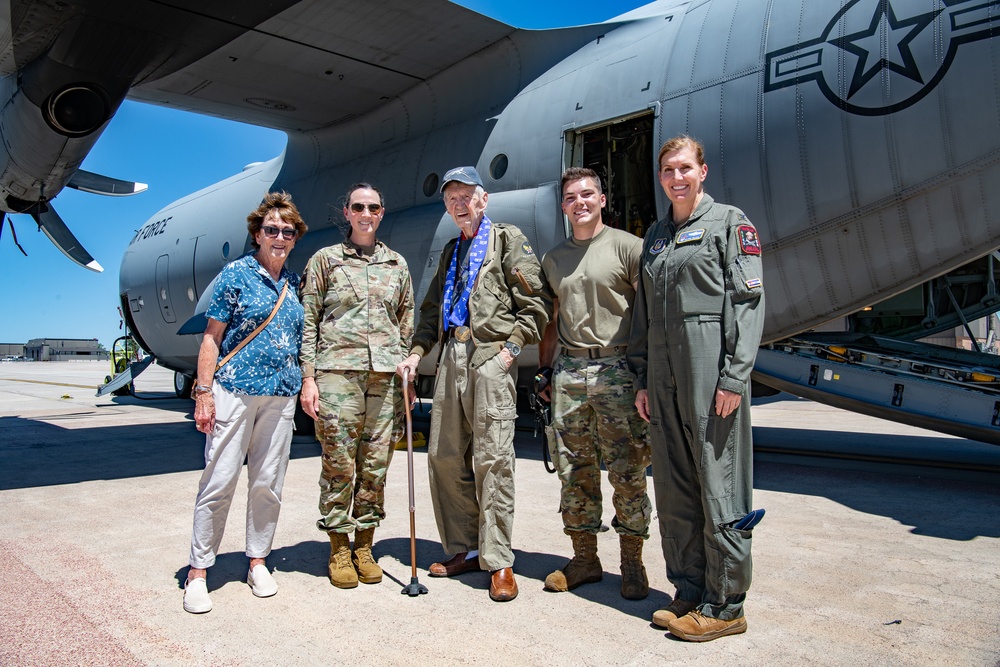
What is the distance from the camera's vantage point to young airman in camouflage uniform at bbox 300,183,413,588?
4188mm

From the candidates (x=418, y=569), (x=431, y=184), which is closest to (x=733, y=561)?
(x=418, y=569)

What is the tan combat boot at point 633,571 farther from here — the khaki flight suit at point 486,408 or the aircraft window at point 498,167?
the aircraft window at point 498,167

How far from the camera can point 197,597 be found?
3.70 m

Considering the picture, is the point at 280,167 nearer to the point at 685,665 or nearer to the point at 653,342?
the point at 653,342

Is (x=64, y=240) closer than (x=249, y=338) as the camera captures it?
No

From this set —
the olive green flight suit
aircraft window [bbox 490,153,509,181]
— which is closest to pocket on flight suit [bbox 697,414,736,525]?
the olive green flight suit

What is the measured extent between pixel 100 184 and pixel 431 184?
8030 mm

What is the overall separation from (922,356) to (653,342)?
21.4ft

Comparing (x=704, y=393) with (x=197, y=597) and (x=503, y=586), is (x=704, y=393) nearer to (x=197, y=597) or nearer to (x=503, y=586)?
(x=503, y=586)

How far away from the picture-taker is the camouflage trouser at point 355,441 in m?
4.18

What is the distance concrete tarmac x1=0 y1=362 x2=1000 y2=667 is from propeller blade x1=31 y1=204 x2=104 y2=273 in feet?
22.2

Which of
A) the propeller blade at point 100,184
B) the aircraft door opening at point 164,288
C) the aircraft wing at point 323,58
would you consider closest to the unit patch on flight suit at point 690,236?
the aircraft wing at point 323,58

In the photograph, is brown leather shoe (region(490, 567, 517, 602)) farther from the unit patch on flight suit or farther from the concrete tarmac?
the unit patch on flight suit

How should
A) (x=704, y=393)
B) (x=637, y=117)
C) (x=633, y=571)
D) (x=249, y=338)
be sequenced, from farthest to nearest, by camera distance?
(x=637, y=117)
(x=249, y=338)
(x=633, y=571)
(x=704, y=393)
